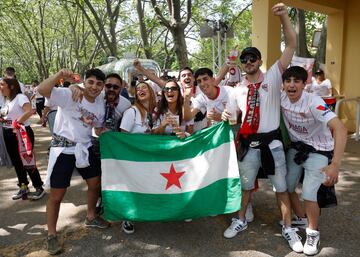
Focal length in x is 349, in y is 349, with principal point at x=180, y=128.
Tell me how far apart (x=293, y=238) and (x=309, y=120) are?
3.86 ft

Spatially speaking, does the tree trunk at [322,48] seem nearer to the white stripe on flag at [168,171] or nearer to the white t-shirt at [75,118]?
the white stripe on flag at [168,171]

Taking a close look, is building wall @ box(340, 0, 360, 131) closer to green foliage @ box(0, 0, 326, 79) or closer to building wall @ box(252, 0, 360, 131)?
building wall @ box(252, 0, 360, 131)

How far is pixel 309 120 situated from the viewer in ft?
10.7

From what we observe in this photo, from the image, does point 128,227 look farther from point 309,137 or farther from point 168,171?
point 309,137

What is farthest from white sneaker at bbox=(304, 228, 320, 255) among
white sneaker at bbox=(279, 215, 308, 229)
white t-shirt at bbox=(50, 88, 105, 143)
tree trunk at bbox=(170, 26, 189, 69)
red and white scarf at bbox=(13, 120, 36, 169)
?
tree trunk at bbox=(170, 26, 189, 69)

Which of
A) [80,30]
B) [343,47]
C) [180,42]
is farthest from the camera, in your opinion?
[80,30]

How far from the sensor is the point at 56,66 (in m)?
40.3

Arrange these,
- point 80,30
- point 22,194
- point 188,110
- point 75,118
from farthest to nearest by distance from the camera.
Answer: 1. point 80,30
2. point 22,194
3. point 188,110
4. point 75,118

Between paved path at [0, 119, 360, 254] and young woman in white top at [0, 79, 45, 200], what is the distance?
16.8 inches

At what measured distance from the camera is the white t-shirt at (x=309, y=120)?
317 cm

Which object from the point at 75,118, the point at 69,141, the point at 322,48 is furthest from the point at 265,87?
the point at 322,48

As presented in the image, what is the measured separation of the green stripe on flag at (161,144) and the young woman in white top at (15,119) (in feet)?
5.90

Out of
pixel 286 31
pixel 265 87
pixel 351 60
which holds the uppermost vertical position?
pixel 286 31

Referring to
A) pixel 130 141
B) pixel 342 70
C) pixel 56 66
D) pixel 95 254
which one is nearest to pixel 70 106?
pixel 130 141
